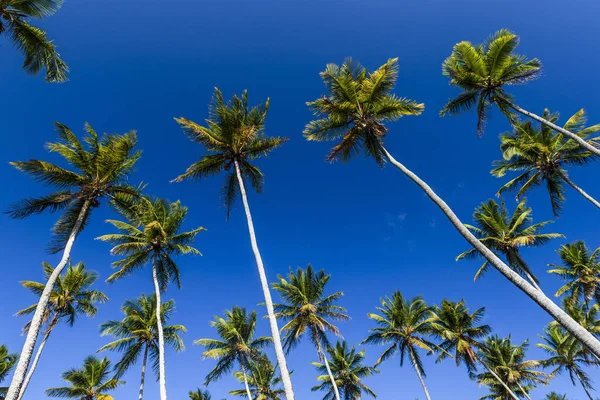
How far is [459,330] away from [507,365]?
8.33 metres

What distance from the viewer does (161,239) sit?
21531 mm

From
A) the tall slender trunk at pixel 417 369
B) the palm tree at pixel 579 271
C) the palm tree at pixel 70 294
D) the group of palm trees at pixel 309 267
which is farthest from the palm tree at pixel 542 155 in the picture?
the palm tree at pixel 70 294

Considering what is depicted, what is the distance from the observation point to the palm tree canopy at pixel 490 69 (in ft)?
51.5

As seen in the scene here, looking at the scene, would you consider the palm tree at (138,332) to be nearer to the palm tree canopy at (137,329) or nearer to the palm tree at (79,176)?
the palm tree canopy at (137,329)

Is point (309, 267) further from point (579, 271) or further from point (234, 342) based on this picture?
point (579, 271)

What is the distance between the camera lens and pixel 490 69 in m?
16.3

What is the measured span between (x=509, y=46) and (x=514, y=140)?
949 cm

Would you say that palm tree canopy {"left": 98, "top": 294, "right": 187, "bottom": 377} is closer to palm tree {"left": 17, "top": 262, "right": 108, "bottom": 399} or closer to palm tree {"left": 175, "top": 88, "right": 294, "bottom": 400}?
palm tree {"left": 17, "top": 262, "right": 108, "bottom": 399}

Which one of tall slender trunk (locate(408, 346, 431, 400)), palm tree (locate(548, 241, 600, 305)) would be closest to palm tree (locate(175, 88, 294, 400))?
tall slender trunk (locate(408, 346, 431, 400))

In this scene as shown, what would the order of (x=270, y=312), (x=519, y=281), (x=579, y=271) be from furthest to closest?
(x=579, y=271)
(x=270, y=312)
(x=519, y=281)

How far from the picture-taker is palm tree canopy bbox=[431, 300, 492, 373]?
97.1 ft

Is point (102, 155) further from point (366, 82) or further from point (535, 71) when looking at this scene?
point (535, 71)

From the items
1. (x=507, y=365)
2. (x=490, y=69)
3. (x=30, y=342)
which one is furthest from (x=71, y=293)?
(x=507, y=365)

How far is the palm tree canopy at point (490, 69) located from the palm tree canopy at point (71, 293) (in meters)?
30.4
